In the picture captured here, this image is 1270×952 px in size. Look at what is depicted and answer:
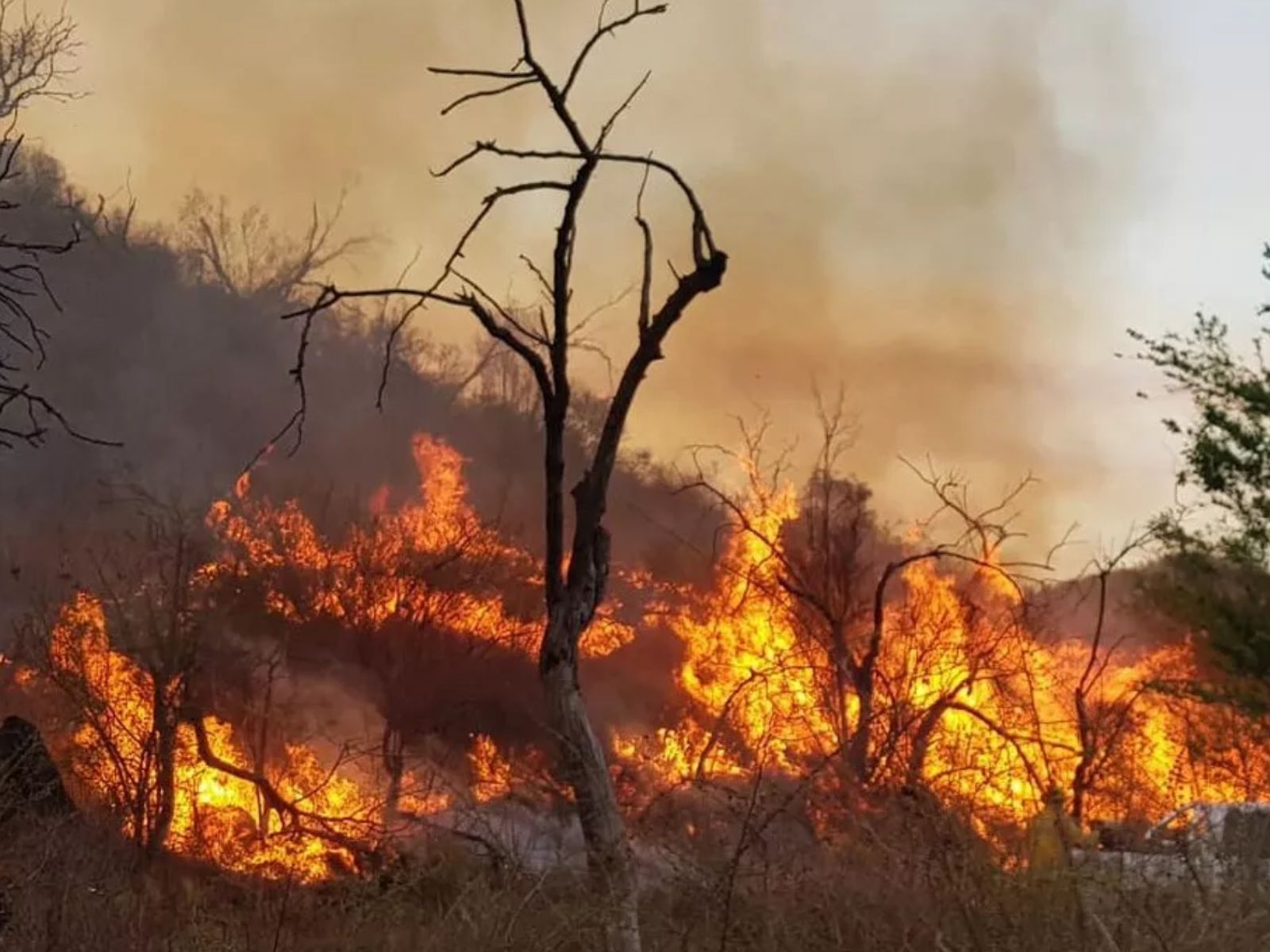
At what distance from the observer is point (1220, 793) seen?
15758mm

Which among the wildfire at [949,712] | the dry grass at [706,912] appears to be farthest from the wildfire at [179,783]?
the wildfire at [949,712]

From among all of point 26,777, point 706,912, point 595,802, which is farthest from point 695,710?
point 595,802

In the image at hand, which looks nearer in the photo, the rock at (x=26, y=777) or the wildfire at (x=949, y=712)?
the wildfire at (x=949, y=712)

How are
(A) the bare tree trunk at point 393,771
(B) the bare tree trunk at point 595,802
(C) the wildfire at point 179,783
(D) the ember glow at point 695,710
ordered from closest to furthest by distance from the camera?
(B) the bare tree trunk at point 595,802 < (D) the ember glow at point 695,710 < (C) the wildfire at point 179,783 < (A) the bare tree trunk at point 393,771

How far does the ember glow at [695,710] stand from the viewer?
12.0 meters

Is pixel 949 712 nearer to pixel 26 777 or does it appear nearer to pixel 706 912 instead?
pixel 706 912

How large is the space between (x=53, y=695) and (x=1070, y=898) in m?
15.1

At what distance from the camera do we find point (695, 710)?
81.6ft

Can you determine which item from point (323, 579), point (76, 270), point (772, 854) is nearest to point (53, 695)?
point (323, 579)

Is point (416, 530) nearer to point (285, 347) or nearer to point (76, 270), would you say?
point (285, 347)

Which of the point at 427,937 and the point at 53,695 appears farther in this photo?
the point at 53,695

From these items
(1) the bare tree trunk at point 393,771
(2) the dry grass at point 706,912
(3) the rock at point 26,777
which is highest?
(1) the bare tree trunk at point 393,771

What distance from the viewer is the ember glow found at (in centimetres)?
1203

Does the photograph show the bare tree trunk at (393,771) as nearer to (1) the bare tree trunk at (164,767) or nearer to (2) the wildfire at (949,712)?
(1) the bare tree trunk at (164,767)
